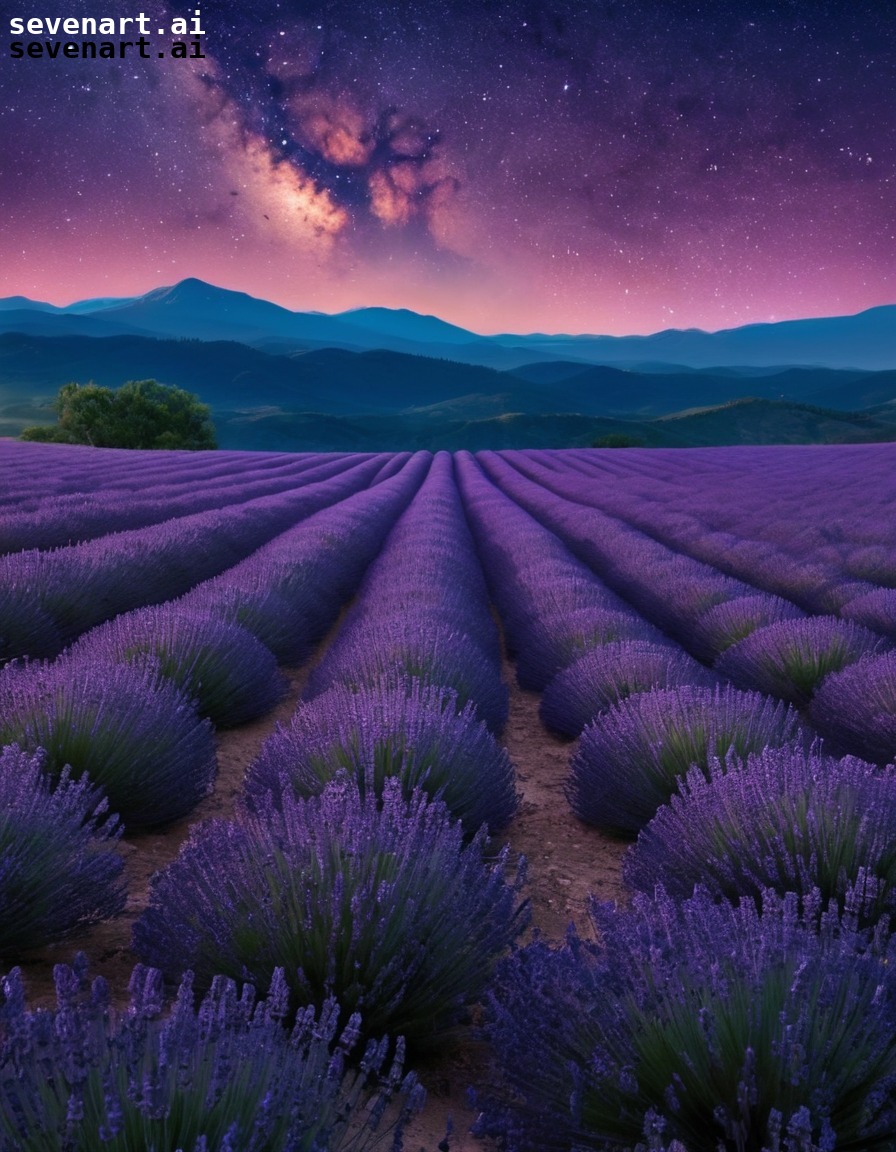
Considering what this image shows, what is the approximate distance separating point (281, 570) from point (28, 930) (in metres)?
4.06

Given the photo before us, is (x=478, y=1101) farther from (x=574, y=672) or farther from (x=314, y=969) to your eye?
(x=574, y=672)

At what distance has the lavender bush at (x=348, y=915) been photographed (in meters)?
1.39

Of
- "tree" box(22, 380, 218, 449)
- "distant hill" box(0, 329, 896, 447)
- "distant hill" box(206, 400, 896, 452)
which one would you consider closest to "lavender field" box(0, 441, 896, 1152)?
"tree" box(22, 380, 218, 449)

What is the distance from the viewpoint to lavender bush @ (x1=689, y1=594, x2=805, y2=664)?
4.87 metres

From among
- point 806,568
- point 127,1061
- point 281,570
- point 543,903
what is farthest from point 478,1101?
point 806,568

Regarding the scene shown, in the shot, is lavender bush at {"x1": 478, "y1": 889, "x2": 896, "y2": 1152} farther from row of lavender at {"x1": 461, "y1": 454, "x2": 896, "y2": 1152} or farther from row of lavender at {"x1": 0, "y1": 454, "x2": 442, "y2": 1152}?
row of lavender at {"x1": 0, "y1": 454, "x2": 442, "y2": 1152}

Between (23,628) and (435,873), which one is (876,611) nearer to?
(435,873)

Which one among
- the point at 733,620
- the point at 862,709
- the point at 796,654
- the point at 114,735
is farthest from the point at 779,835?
the point at 733,620

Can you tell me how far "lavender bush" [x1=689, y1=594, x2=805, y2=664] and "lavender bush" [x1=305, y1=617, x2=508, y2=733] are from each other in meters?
1.91

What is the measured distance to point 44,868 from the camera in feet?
5.49

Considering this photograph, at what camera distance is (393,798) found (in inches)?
63.6

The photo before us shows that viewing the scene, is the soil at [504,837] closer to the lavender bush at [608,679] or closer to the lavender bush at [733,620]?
the lavender bush at [608,679]

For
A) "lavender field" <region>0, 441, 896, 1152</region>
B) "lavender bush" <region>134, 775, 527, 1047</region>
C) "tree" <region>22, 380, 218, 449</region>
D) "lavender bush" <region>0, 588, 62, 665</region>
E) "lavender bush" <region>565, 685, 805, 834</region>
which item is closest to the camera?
"lavender field" <region>0, 441, 896, 1152</region>

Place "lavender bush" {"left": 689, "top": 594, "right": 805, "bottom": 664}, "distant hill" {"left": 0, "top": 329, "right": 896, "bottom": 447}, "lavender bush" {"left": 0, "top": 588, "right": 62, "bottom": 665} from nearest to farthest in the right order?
1. "lavender bush" {"left": 0, "top": 588, "right": 62, "bottom": 665}
2. "lavender bush" {"left": 689, "top": 594, "right": 805, "bottom": 664}
3. "distant hill" {"left": 0, "top": 329, "right": 896, "bottom": 447}
